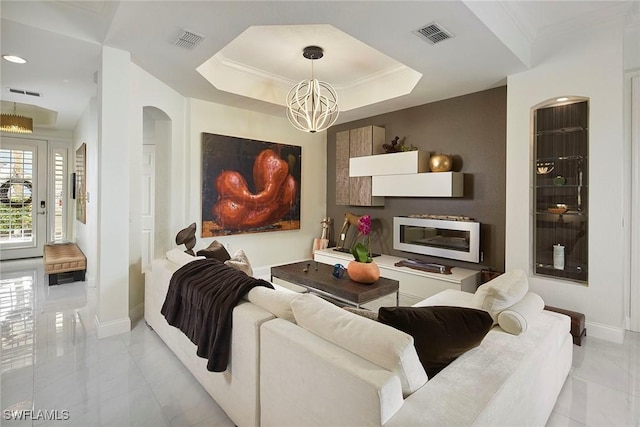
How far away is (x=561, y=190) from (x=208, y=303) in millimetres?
3458

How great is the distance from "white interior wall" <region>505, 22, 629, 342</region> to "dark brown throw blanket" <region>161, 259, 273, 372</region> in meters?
3.02

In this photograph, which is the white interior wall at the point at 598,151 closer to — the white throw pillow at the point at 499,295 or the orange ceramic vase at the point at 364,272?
the white throw pillow at the point at 499,295

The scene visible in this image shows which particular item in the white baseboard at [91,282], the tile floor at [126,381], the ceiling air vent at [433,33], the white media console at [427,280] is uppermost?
the ceiling air vent at [433,33]

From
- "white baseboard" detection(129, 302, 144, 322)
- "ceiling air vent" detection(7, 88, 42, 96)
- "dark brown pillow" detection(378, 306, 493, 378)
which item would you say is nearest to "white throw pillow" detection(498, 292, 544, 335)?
"dark brown pillow" detection(378, 306, 493, 378)

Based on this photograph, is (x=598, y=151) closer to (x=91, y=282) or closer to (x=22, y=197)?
(x=91, y=282)

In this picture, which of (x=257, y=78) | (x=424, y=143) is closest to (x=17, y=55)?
(x=257, y=78)

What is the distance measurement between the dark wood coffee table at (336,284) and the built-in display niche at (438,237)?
1.36 m

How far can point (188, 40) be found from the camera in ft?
8.77

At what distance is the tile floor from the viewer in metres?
1.84

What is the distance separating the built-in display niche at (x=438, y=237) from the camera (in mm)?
3801

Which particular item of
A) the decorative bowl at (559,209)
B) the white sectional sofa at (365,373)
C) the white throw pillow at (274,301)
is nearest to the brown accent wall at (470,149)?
the decorative bowl at (559,209)

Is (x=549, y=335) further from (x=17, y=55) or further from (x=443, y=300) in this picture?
(x=17, y=55)

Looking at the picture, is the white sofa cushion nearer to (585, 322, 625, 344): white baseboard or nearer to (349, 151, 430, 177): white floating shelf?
(585, 322, 625, 344): white baseboard

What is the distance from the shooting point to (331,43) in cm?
335
